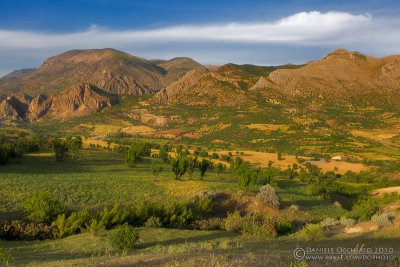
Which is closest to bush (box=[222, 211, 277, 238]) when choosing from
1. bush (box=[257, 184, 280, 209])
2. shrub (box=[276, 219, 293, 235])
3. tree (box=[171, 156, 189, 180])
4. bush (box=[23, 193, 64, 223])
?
shrub (box=[276, 219, 293, 235])

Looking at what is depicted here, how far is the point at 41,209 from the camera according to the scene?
1042 inches

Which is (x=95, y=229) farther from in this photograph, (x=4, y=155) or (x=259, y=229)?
(x=4, y=155)

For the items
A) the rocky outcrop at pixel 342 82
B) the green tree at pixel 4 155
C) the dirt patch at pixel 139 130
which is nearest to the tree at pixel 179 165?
the green tree at pixel 4 155

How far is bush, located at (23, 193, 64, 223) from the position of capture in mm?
26438

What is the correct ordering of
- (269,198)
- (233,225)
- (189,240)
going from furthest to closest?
(269,198), (233,225), (189,240)

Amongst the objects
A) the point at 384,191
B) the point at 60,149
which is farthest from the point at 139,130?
the point at 384,191

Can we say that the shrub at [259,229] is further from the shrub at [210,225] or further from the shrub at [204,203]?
the shrub at [204,203]

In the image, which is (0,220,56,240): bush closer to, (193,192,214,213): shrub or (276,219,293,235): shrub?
(193,192,214,213): shrub

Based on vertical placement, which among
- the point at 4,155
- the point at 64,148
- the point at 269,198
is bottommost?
the point at 269,198

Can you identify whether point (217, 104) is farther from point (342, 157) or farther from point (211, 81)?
point (342, 157)

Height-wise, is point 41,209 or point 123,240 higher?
point 123,240

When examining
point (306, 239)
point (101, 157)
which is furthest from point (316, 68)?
point (306, 239)

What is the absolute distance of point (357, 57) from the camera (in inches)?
7126

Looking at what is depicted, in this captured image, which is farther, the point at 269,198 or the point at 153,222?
the point at 269,198
